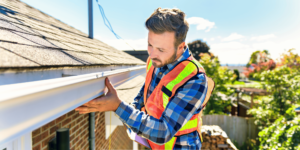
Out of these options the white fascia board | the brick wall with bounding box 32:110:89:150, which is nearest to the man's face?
the white fascia board

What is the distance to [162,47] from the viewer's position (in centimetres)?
113

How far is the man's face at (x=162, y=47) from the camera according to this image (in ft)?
3.63

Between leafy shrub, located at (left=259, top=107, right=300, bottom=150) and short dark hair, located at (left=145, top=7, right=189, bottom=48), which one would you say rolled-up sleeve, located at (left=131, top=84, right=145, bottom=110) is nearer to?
short dark hair, located at (left=145, top=7, right=189, bottom=48)

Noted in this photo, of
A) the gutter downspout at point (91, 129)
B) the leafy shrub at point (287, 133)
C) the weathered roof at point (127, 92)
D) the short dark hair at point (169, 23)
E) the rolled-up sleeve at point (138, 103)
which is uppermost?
the short dark hair at point (169, 23)

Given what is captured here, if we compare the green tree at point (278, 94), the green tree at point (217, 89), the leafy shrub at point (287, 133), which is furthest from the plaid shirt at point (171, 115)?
the green tree at point (217, 89)

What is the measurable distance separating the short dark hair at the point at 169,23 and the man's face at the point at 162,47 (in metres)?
0.03

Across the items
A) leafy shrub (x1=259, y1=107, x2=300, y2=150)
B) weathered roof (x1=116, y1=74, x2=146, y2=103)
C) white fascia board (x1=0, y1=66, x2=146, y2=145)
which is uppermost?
white fascia board (x1=0, y1=66, x2=146, y2=145)

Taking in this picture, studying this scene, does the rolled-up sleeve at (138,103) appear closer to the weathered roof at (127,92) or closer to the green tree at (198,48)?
the weathered roof at (127,92)

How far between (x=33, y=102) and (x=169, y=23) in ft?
2.96

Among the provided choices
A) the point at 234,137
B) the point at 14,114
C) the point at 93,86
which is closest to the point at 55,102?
the point at 14,114

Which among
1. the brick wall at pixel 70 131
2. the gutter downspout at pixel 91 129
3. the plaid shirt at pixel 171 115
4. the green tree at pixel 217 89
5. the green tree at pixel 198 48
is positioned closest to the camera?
the plaid shirt at pixel 171 115

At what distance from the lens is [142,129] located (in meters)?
1.05

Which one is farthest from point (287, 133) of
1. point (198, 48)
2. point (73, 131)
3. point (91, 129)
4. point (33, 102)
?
point (198, 48)

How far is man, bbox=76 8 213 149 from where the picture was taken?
102cm
